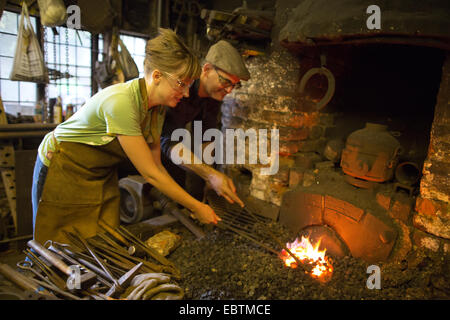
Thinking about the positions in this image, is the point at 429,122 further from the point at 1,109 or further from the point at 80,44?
the point at 80,44

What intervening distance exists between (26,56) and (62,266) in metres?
2.76

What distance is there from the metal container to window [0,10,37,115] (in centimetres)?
353

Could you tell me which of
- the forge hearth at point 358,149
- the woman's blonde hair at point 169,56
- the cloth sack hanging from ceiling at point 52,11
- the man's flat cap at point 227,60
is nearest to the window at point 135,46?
the cloth sack hanging from ceiling at point 52,11

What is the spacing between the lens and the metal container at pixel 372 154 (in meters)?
2.00

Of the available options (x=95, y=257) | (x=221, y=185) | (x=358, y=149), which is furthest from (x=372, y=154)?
(x=95, y=257)

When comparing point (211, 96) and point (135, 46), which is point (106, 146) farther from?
point (135, 46)

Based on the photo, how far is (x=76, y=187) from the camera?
5.54 ft

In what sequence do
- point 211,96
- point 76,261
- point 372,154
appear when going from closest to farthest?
point 76,261, point 372,154, point 211,96

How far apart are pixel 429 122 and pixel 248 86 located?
147 centimetres

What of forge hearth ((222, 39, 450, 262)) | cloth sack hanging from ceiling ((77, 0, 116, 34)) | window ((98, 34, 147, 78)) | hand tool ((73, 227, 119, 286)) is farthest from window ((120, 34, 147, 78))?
hand tool ((73, 227, 119, 286))

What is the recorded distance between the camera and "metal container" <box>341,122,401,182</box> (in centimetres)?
200

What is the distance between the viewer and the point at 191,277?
1773mm
